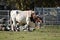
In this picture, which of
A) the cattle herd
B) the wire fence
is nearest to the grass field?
the cattle herd

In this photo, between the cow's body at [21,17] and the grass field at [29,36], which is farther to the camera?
the cow's body at [21,17]

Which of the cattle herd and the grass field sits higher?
the cattle herd

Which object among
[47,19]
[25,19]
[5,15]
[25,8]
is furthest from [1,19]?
[25,8]

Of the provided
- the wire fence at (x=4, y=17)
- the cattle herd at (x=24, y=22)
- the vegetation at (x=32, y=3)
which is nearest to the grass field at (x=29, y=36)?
the cattle herd at (x=24, y=22)

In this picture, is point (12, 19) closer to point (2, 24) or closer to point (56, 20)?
point (2, 24)

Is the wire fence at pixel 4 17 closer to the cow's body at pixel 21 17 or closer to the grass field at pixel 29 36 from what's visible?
the cow's body at pixel 21 17

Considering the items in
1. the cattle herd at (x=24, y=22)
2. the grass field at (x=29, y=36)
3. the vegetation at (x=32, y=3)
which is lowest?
the grass field at (x=29, y=36)

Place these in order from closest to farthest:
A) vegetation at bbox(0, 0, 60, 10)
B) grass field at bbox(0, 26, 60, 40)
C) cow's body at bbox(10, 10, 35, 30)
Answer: grass field at bbox(0, 26, 60, 40) → cow's body at bbox(10, 10, 35, 30) → vegetation at bbox(0, 0, 60, 10)

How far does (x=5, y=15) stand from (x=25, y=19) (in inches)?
124

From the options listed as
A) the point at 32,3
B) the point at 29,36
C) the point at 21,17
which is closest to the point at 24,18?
the point at 21,17

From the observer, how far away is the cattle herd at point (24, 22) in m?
15.3

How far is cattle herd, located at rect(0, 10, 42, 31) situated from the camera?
15.3 meters

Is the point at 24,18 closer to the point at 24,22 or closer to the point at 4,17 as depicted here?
the point at 24,22

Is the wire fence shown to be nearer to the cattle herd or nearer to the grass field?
the cattle herd
